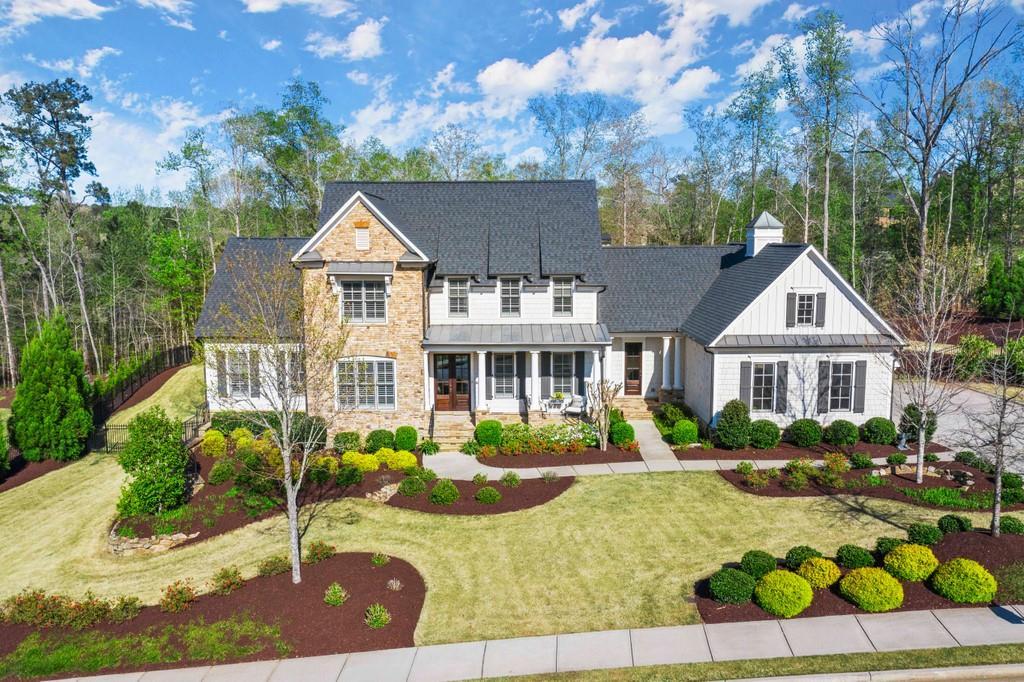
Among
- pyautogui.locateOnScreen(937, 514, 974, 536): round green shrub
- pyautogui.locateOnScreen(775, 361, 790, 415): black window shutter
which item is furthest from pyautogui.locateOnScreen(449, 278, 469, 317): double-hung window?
pyautogui.locateOnScreen(937, 514, 974, 536): round green shrub

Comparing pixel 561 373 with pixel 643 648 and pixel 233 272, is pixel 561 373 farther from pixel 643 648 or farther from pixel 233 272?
pixel 643 648

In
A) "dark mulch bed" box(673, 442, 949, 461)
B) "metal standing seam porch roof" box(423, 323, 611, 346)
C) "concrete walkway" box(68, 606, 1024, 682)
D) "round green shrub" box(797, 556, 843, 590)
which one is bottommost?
"concrete walkway" box(68, 606, 1024, 682)

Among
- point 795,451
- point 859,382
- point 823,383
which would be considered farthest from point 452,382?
point 859,382

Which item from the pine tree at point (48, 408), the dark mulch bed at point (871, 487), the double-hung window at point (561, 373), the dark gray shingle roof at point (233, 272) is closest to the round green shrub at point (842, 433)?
the dark mulch bed at point (871, 487)

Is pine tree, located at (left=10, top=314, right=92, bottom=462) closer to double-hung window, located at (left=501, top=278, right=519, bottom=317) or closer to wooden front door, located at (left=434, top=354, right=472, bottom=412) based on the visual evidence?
wooden front door, located at (left=434, top=354, right=472, bottom=412)

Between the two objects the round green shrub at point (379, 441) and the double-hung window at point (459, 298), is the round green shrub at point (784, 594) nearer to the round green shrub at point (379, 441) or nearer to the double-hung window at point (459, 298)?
the round green shrub at point (379, 441)

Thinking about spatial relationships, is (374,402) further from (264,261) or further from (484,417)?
(264,261)
